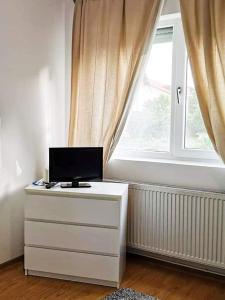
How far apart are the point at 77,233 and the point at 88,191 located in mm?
349

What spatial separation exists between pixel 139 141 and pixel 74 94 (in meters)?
0.79

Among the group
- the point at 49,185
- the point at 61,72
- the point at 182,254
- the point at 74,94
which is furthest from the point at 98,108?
the point at 182,254

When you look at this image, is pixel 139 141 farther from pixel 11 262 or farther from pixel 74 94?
pixel 11 262

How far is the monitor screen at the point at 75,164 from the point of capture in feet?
9.32

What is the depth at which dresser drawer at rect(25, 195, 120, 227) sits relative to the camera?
2605 millimetres

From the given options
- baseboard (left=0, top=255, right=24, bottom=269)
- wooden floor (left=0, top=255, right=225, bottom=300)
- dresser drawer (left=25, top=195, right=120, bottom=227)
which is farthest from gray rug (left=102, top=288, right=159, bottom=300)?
baseboard (left=0, top=255, right=24, bottom=269)

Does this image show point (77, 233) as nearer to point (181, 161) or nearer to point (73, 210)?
point (73, 210)

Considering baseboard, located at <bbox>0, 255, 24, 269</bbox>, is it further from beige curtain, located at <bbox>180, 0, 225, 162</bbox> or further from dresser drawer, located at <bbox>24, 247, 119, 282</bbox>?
beige curtain, located at <bbox>180, 0, 225, 162</bbox>

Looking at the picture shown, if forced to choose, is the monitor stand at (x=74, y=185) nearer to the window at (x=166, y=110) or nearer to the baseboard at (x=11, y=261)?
the window at (x=166, y=110)

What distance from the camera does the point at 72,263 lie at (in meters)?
2.70

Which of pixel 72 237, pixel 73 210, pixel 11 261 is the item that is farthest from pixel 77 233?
pixel 11 261

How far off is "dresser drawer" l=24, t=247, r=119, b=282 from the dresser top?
483 mm

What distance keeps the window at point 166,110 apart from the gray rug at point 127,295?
3.96 feet

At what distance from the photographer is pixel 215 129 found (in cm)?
260
